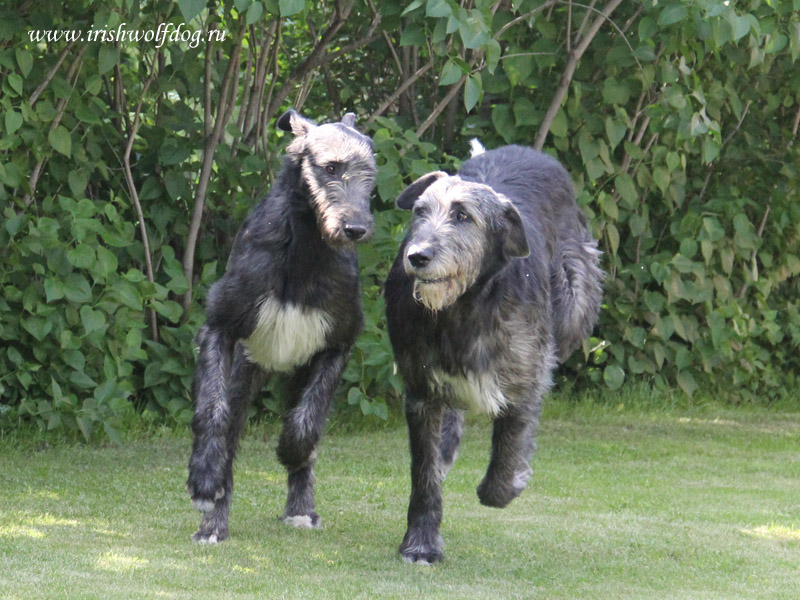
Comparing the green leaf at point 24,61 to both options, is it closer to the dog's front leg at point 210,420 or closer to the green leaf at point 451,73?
the dog's front leg at point 210,420

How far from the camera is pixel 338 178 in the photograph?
16.4 feet

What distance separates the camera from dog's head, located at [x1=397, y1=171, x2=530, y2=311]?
442 centimetres

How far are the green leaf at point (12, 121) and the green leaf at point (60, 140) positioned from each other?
1.11 feet

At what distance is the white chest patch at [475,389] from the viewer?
484 centimetres

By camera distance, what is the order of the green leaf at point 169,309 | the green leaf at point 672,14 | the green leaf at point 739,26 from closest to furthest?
the green leaf at point 739,26 < the green leaf at point 672,14 < the green leaf at point 169,309

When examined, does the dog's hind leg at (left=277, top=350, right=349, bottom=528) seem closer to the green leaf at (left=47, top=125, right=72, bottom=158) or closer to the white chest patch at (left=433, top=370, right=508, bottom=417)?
the white chest patch at (left=433, top=370, right=508, bottom=417)

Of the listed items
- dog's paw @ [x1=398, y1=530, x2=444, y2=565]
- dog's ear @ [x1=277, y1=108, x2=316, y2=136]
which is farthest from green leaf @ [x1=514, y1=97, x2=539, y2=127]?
dog's paw @ [x1=398, y1=530, x2=444, y2=565]

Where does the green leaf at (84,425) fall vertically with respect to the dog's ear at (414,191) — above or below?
below

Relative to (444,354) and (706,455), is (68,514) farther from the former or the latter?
(706,455)

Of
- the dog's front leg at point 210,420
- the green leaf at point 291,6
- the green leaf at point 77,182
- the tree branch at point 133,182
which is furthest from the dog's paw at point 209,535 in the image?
the green leaf at point 77,182

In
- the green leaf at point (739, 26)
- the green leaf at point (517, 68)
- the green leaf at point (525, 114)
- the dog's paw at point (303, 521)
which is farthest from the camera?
the green leaf at point (525, 114)

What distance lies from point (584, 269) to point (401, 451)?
2247mm

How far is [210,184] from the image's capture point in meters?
8.08

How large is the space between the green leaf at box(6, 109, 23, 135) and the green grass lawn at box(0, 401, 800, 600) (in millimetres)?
1859
